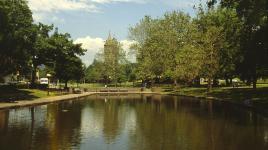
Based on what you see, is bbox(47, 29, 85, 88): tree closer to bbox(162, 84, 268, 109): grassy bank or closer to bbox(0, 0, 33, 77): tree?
bbox(0, 0, 33, 77): tree

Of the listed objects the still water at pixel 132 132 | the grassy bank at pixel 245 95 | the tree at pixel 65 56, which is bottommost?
the still water at pixel 132 132

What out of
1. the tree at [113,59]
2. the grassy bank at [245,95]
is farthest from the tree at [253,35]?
the tree at [113,59]

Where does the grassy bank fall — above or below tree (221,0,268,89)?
below

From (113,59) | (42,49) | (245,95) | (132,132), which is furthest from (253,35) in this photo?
(113,59)

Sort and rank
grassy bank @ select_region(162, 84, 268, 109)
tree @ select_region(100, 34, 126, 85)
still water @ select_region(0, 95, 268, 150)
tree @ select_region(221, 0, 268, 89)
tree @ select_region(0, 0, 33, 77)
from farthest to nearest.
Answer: tree @ select_region(100, 34, 126, 85) → tree @ select_region(0, 0, 33, 77) → grassy bank @ select_region(162, 84, 268, 109) → tree @ select_region(221, 0, 268, 89) → still water @ select_region(0, 95, 268, 150)

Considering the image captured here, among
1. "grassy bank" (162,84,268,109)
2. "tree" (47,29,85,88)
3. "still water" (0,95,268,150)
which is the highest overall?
"tree" (47,29,85,88)

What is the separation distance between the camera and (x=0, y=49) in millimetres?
55656

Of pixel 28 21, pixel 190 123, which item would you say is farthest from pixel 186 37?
pixel 190 123

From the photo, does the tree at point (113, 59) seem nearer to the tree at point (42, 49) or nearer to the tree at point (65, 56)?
the tree at point (65, 56)

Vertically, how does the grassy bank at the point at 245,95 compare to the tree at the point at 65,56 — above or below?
below

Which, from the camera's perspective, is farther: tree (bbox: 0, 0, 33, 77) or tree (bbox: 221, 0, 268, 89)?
tree (bbox: 0, 0, 33, 77)

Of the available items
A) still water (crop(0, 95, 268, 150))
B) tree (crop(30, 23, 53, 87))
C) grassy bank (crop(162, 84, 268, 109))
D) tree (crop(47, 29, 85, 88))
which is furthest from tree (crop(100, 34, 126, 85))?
still water (crop(0, 95, 268, 150))

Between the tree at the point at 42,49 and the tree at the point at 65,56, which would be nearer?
the tree at the point at 42,49

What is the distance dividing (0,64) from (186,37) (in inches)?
2244
